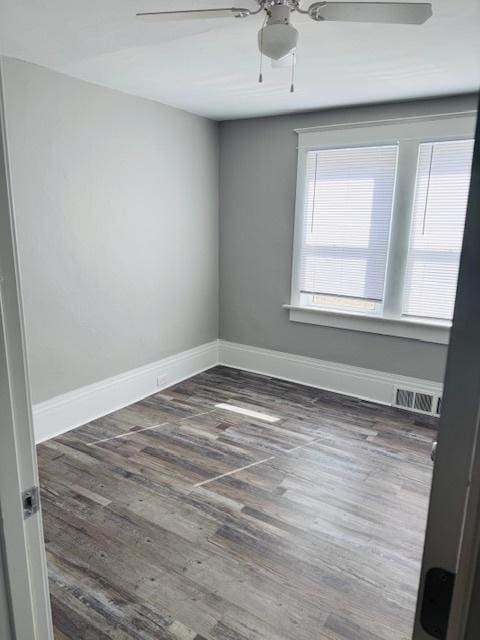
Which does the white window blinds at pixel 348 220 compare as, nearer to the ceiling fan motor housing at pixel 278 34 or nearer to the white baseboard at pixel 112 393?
the white baseboard at pixel 112 393

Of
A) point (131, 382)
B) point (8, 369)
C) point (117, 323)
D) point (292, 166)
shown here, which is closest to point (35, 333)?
point (117, 323)

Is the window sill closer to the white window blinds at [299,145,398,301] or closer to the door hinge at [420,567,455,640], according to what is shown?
the white window blinds at [299,145,398,301]

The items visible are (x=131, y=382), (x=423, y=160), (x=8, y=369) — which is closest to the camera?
(x=8, y=369)

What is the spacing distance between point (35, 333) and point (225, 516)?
1786 millimetres

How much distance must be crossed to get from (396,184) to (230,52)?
1807 millimetres

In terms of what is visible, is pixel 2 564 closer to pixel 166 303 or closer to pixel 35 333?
pixel 35 333

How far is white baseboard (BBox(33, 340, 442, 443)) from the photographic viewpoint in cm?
324

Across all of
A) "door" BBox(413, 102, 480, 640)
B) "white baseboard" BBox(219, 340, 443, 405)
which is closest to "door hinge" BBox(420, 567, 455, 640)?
"door" BBox(413, 102, 480, 640)

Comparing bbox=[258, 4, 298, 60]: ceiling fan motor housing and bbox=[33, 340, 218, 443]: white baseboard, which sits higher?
bbox=[258, 4, 298, 60]: ceiling fan motor housing

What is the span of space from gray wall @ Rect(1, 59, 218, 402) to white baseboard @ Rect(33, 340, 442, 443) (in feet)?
0.36

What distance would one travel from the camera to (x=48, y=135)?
2881 mm

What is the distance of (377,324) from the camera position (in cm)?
385

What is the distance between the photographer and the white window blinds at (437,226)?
334 centimetres

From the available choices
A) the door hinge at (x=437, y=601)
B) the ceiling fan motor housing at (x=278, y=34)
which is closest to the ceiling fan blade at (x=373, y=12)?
the ceiling fan motor housing at (x=278, y=34)
